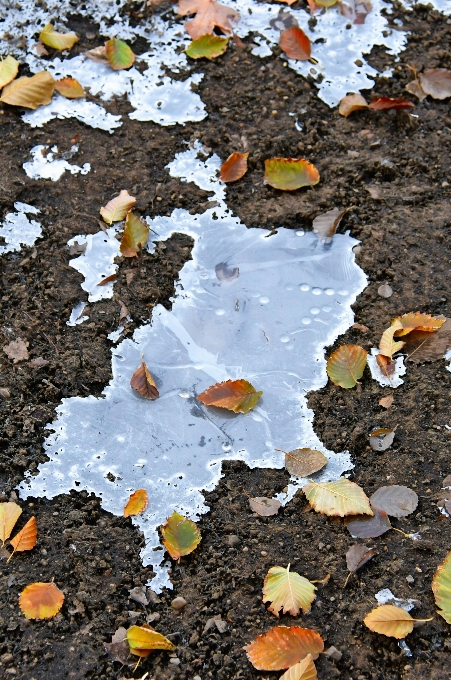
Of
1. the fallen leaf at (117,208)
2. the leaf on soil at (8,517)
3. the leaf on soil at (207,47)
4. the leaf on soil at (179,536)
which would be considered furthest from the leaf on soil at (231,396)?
the leaf on soil at (207,47)

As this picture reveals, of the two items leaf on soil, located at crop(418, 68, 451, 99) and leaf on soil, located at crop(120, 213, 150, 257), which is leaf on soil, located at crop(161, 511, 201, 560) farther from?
leaf on soil, located at crop(418, 68, 451, 99)

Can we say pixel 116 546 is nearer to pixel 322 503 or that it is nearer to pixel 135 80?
pixel 322 503

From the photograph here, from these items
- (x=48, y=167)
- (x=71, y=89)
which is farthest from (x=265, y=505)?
(x=71, y=89)

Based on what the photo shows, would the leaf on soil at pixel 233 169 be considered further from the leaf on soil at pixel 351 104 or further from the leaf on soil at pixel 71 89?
the leaf on soil at pixel 71 89

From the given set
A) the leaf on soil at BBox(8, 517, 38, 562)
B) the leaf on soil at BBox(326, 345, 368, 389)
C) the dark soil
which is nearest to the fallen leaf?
the dark soil

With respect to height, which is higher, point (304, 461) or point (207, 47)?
point (207, 47)

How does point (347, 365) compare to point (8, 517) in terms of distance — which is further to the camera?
point (347, 365)

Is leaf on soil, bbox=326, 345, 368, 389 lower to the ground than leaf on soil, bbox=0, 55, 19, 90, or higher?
lower

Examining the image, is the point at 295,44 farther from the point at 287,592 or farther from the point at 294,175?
the point at 287,592
